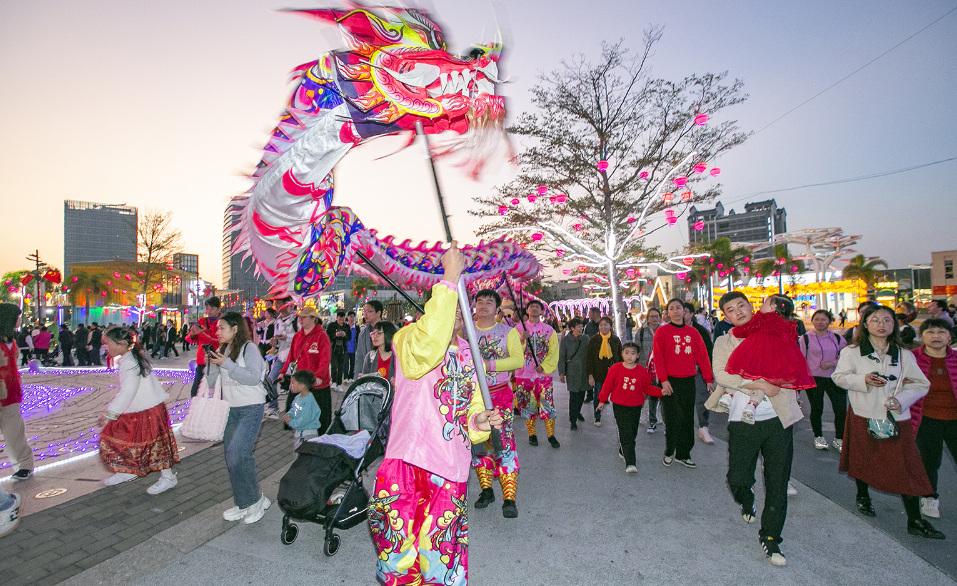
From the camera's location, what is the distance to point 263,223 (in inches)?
112

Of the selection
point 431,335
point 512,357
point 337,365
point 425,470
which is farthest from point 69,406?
point 431,335

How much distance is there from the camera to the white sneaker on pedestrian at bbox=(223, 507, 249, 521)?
147 inches

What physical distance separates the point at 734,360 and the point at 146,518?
469cm

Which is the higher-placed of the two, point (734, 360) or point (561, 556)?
point (734, 360)

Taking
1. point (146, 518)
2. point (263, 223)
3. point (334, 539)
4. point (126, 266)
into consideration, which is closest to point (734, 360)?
point (334, 539)

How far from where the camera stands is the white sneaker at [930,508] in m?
3.72

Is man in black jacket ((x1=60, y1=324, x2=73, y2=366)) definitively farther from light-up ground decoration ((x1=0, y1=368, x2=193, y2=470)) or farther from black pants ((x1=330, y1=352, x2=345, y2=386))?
black pants ((x1=330, y1=352, x2=345, y2=386))

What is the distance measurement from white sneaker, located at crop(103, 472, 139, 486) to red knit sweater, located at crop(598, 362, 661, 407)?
485 cm

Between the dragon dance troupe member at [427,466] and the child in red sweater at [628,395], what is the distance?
3.11 m

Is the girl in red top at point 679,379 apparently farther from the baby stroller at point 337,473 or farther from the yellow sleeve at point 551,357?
the baby stroller at point 337,473

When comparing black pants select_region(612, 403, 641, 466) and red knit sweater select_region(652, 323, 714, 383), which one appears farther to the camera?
red knit sweater select_region(652, 323, 714, 383)

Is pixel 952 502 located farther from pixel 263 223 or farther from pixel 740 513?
pixel 263 223

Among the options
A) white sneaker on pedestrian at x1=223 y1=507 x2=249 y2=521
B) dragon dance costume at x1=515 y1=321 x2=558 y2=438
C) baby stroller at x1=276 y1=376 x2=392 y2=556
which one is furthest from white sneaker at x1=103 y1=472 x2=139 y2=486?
dragon dance costume at x1=515 y1=321 x2=558 y2=438

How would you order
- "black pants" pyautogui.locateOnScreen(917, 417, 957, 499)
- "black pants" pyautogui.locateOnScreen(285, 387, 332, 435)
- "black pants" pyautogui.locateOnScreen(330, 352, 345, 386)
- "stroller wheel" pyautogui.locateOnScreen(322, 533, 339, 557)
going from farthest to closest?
"black pants" pyautogui.locateOnScreen(330, 352, 345, 386), "black pants" pyautogui.locateOnScreen(285, 387, 332, 435), "black pants" pyautogui.locateOnScreen(917, 417, 957, 499), "stroller wheel" pyautogui.locateOnScreen(322, 533, 339, 557)
